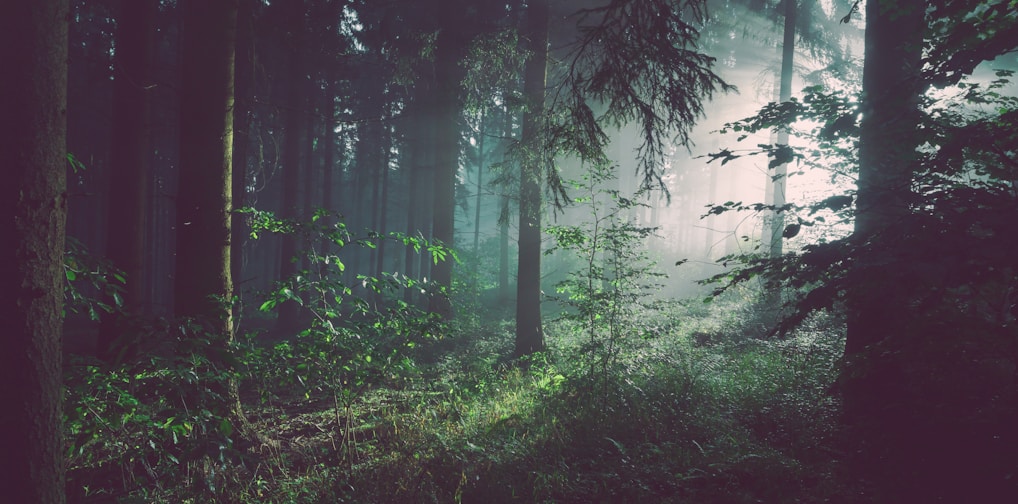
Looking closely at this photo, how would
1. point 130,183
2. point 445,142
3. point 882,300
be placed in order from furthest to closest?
point 445,142, point 130,183, point 882,300

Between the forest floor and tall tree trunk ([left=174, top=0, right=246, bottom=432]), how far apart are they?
43.5 inches

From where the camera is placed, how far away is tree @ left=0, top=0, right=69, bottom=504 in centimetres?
237

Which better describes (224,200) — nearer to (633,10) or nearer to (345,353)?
(345,353)

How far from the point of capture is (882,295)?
265cm

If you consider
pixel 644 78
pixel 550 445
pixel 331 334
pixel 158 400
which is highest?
pixel 644 78

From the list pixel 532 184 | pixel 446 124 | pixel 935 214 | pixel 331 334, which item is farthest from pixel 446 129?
pixel 935 214

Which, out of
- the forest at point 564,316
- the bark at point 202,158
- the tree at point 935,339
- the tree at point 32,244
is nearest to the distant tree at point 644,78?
the forest at point 564,316

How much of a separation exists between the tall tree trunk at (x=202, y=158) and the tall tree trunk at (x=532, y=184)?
17.6 ft

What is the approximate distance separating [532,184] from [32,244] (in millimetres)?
8326

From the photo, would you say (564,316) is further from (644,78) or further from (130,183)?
(130,183)

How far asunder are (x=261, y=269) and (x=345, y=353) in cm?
4095

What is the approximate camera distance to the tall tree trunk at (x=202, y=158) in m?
4.80

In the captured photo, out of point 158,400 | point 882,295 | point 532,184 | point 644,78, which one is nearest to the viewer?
point 882,295

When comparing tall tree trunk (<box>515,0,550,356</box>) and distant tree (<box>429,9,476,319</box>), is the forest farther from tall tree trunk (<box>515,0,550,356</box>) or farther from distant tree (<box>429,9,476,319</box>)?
distant tree (<box>429,9,476,319</box>)
